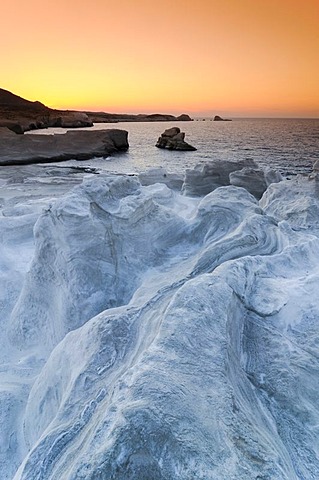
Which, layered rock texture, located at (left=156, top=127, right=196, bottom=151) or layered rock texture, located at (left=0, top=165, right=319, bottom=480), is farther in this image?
layered rock texture, located at (left=156, top=127, right=196, bottom=151)

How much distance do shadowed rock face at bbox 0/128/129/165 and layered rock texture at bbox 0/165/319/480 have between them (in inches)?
1112

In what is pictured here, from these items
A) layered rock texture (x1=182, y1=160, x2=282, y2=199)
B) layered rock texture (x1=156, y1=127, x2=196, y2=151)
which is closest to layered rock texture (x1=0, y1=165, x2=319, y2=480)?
layered rock texture (x1=182, y1=160, x2=282, y2=199)

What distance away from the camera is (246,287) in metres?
4.50

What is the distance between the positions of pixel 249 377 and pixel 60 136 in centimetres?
3969

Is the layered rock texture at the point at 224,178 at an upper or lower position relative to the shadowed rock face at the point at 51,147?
upper

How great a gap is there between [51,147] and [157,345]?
121ft

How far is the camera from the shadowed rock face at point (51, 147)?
33375mm

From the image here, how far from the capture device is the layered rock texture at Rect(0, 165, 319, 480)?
2.46 metres

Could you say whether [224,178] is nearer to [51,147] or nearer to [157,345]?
[157,345]

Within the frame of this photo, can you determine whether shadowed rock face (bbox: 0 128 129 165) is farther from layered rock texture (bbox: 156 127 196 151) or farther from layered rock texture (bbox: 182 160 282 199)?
layered rock texture (bbox: 182 160 282 199)

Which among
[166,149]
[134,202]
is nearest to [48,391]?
[134,202]

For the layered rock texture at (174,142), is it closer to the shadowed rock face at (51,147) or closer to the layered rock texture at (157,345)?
the shadowed rock face at (51,147)

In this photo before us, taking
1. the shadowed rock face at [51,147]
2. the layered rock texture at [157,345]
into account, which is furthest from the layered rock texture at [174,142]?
the layered rock texture at [157,345]

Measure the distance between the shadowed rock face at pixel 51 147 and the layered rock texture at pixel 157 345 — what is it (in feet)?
92.6
